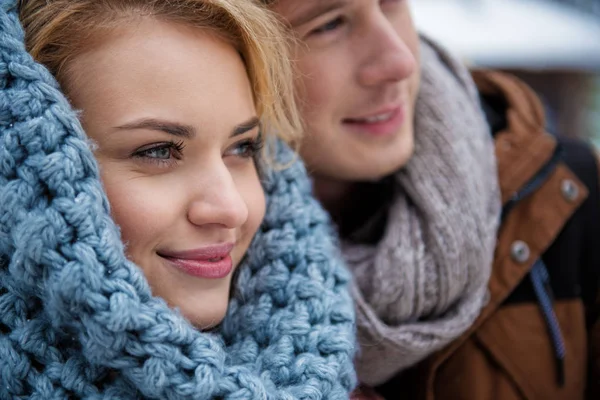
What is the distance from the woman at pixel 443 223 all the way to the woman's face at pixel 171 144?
1.22ft

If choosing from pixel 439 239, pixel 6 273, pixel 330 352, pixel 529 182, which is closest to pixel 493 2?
pixel 529 182

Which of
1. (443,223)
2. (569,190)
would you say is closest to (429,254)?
(443,223)

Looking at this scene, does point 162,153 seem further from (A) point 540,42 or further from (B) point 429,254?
(A) point 540,42

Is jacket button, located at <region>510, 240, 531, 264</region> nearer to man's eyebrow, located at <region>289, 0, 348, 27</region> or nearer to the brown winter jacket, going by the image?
the brown winter jacket

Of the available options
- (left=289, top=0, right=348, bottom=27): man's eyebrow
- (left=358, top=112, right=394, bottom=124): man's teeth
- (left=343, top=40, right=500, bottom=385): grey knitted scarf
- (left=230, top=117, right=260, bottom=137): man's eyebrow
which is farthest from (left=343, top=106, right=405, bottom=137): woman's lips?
(left=230, top=117, right=260, bottom=137): man's eyebrow

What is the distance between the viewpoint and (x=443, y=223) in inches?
63.4

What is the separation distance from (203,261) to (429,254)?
0.59 m

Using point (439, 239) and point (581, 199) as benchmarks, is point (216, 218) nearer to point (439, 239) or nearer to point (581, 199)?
point (439, 239)

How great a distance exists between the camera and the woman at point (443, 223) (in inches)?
61.6

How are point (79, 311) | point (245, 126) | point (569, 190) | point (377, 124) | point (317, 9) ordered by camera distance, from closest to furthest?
1. point (79, 311)
2. point (245, 126)
3. point (317, 9)
4. point (377, 124)
5. point (569, 190)

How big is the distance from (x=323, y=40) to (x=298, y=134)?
0.70ft

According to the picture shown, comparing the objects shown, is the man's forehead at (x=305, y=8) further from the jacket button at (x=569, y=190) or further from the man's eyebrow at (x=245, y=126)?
the jacket button at (x=569, y=190)

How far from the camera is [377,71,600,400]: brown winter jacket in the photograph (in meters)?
1.65

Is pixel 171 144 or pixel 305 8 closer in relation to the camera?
pixel 171 144
